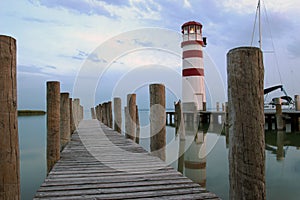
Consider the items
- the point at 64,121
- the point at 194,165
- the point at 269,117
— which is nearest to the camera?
the point at 64,121

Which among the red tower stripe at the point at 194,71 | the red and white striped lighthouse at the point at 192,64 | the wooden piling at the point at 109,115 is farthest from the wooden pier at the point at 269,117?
the wooden piling at the point at 109,115

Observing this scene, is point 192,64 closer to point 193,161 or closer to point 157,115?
point 193,161

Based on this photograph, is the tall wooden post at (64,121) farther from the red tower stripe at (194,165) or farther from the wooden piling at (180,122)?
the wooden piling at (180,122)

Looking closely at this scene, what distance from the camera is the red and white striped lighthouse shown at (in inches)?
842

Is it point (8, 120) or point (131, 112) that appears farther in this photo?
point (131, 112)

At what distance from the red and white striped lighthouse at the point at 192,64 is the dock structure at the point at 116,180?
16751 mm

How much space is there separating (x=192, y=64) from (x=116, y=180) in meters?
19.0

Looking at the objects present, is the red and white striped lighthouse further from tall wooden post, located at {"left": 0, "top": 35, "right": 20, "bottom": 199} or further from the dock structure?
tall wooden post, located at {"left": 0, "top": 35, "right": 20, "bottom": 199}

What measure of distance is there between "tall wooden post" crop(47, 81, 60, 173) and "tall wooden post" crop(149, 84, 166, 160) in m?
1.59

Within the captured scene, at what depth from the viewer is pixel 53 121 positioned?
4.46 metres

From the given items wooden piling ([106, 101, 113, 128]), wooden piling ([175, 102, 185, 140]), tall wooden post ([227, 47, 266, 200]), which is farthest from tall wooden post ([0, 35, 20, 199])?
wooden piling ([175, 102, 185, 140])

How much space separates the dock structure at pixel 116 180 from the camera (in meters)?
2.80

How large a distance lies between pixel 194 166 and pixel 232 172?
706 centimetres

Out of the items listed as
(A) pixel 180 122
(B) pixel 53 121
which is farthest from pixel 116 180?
(A) pixel 180 122
